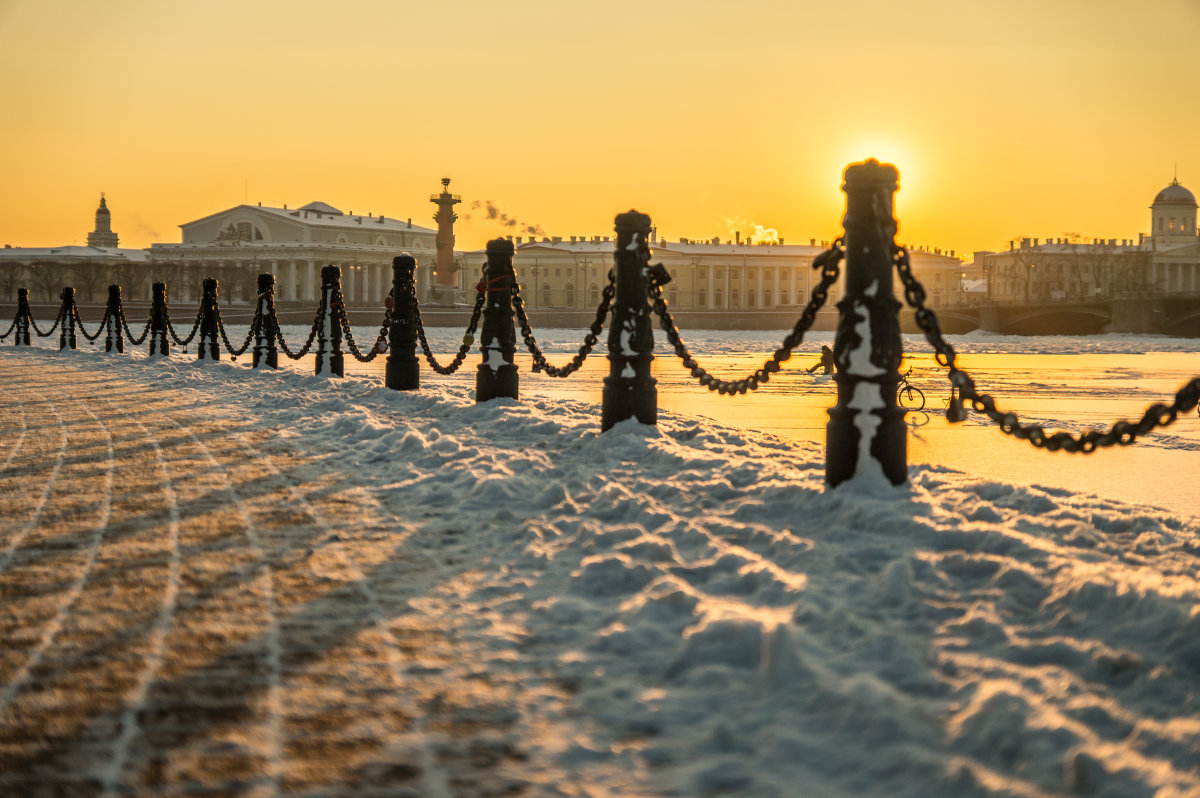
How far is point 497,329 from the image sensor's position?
32.4ft

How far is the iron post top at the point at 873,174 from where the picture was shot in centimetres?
522

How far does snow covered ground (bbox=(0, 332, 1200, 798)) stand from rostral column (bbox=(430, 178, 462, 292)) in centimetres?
6144

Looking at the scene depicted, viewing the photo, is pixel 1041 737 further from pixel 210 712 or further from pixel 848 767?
pixel 210 712

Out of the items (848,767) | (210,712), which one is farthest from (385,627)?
(848,767)

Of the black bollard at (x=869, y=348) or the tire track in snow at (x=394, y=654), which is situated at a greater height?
the black bollard at (x=869, y=348)

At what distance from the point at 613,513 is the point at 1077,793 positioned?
2.80 meters

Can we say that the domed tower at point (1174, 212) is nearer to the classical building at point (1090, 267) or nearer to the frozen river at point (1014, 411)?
the classical building at point (1090, 267)

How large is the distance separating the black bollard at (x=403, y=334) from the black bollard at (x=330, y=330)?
2.07 m

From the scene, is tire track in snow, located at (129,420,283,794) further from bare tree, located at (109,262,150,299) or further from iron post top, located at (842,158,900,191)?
bare tree, located at (109,262,150,299)

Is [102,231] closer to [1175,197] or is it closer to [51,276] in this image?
[51,276]

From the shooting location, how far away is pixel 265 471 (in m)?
6.21

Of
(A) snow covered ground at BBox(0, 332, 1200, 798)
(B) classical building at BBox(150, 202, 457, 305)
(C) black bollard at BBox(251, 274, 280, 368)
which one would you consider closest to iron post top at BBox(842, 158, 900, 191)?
(A) snow covered ground at BBox(0, 332, 1200, 798)

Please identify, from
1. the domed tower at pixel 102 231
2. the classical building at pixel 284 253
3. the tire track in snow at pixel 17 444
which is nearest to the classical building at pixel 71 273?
A: the classical building at pixel 284 253

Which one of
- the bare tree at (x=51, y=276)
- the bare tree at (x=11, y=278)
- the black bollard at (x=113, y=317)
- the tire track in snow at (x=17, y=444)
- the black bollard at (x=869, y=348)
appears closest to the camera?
the black bollard at (x=869, y=348)
